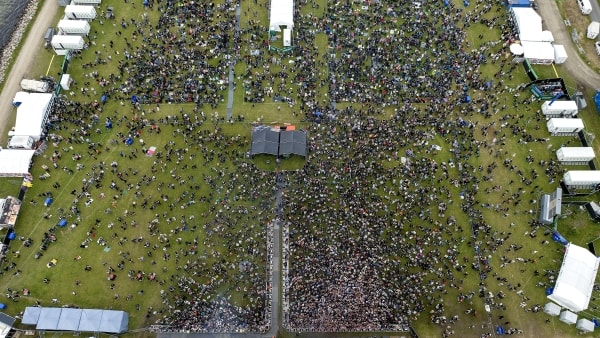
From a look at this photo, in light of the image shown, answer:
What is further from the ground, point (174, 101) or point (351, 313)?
point (174, 101)

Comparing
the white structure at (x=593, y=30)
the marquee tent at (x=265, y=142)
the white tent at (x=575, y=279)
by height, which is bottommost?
the white tent at (x=575, y=279)

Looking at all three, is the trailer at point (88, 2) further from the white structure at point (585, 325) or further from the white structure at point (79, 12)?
the white structure at point (585, 325)

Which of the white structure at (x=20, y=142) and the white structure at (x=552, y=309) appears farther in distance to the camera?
the white structure at (x=20, y=142)

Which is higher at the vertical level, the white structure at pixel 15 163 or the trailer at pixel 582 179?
the trailer at pixel 582 179

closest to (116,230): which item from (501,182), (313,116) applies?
(313,116)

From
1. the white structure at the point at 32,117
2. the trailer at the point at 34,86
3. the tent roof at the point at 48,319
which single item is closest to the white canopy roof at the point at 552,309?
the tent roof at the point at 48,319

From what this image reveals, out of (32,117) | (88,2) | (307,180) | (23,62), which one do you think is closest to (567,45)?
(307,180)

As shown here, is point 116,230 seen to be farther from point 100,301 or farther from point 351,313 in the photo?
point 351,313
